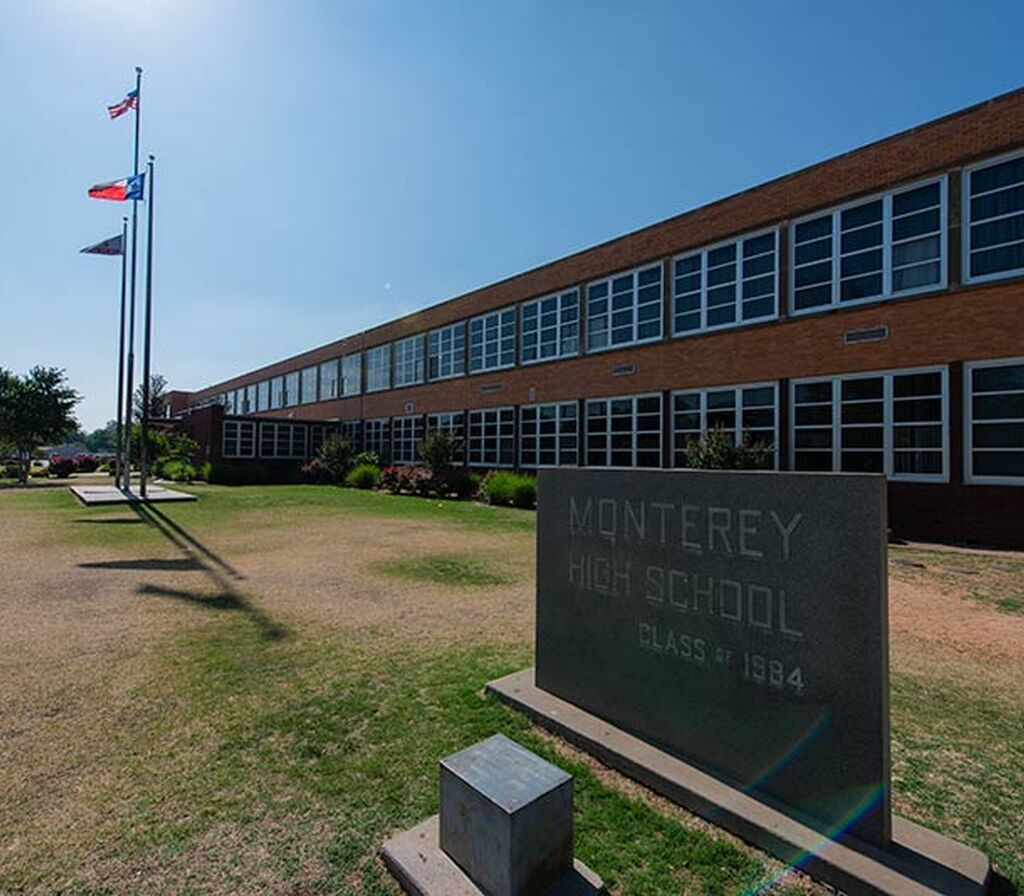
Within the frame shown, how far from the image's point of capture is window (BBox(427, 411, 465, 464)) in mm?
28359

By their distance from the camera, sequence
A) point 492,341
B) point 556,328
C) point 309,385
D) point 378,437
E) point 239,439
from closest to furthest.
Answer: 1. point 556,328
2. point 492,341
3. point 378,437
4. point 239,439
5. point 309,385

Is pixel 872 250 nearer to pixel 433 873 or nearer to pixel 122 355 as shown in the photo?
pixel 433 873

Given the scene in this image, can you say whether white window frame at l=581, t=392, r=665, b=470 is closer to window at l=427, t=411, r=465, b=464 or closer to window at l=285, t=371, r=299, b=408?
window at l=427, t=411, r=465, b=464

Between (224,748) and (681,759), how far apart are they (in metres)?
2.67

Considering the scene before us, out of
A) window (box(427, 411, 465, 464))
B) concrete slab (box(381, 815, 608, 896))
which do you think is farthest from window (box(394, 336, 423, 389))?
concrete slab (box(381, 815, 608, 896))

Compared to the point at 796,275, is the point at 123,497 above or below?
below

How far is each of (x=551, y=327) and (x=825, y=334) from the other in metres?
11.5

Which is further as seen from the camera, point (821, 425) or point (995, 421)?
point (821, 425)

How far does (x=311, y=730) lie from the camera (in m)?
3.79

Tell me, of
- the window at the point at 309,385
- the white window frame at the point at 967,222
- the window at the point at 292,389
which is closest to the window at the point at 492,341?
the white window frame at the point at 967,222

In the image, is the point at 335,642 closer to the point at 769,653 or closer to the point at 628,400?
the point at 769,653

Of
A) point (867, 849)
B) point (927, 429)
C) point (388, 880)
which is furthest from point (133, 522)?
point (927, 429)

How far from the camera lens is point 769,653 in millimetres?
2889

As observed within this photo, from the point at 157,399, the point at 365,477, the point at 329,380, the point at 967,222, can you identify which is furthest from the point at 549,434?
the point at 157,399
